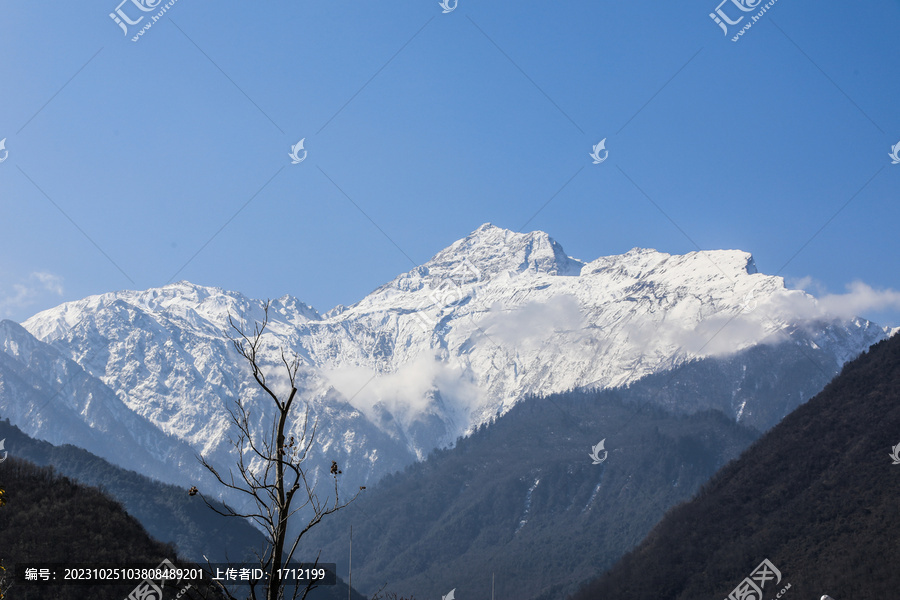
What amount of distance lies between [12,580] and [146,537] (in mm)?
40565

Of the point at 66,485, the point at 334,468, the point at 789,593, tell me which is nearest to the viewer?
the point at 334,468

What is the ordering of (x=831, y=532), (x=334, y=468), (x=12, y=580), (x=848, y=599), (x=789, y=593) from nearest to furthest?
(x=334, y=468), (x=12, y=580), (x=848, y=599), (x=789, y=593), (x=831, y=532)

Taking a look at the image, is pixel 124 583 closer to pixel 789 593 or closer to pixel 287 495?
pixel 287 495

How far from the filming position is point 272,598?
48.3 ft

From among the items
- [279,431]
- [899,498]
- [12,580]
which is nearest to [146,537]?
[12,580]

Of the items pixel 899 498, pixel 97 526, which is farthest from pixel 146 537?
pixel 899 498

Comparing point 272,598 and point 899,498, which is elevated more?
point 899,498

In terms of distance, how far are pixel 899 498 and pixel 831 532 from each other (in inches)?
729

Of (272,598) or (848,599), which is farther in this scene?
(848,599)

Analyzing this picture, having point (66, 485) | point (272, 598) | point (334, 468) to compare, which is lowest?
point (272, 598)

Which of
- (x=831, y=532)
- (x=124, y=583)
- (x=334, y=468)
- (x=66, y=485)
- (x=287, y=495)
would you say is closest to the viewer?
(x=334, y=468)

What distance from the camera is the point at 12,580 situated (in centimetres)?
10106

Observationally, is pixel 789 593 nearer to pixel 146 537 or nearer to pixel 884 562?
pixel 884 562

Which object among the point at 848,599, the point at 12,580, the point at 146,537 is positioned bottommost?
the point at 848,599
